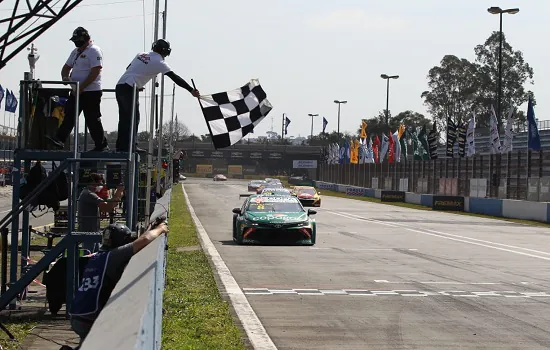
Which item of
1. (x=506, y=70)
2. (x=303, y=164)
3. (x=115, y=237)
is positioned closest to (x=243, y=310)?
(x=115, y=237)

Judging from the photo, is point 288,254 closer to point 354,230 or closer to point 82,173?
point 82,173

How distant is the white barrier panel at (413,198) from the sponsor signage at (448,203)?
8.07 m

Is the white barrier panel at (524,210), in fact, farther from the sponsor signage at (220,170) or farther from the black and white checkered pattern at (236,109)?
the sponsor signage at (220,170)

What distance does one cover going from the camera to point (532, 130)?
152ft

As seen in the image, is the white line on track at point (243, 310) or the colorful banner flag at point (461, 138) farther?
the colorful banner flag at point (461, 138)

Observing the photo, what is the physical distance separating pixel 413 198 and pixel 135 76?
53024 millimetres

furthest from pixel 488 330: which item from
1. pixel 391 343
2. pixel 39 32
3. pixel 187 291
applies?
pixel 39 32

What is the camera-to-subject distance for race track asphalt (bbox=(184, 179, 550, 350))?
9688mm

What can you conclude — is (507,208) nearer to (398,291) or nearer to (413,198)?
(413,198)

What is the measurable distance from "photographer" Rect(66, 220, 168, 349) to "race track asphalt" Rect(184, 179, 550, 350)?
8.83 ft

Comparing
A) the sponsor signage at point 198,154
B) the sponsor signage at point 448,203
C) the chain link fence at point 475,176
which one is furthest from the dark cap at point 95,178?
the sponsor signage at point 198,154

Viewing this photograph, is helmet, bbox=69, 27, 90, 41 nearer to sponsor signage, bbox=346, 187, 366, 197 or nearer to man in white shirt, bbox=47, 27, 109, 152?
man in white shirt, bbox=47, 27, 109, 152

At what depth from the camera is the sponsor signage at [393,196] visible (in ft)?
211

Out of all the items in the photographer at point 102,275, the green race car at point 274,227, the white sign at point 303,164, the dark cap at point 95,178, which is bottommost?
the green race car at point 274,227
